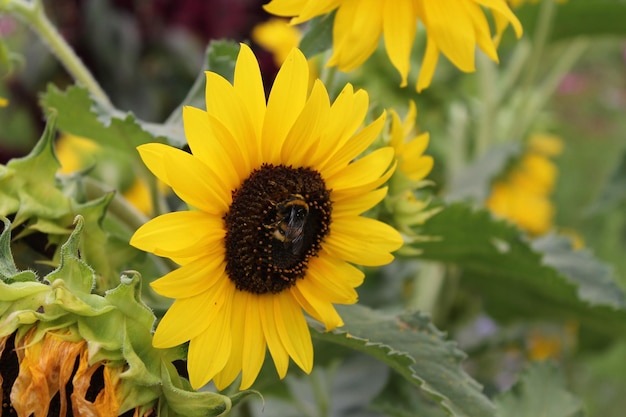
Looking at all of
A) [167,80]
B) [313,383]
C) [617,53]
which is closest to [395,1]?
[313,383]

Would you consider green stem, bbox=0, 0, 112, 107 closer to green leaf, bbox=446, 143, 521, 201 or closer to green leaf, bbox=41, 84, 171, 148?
green leaf, bbox=41, 84, 171, 148

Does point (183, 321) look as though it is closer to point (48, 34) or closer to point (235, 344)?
point (235, 344)

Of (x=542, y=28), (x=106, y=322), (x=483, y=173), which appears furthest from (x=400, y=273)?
(x=106, y=322)

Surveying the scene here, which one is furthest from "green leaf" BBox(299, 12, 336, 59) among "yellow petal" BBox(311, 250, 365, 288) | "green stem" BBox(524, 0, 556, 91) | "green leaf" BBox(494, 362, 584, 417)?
"green stem" BBox(524, 0, 556, 91)

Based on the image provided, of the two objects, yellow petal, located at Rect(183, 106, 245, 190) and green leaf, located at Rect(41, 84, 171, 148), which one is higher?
yellow petal, located at Rect(183, 106, 245, 190)

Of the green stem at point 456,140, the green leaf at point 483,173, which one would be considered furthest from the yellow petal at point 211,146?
the green stem at point 456,140
